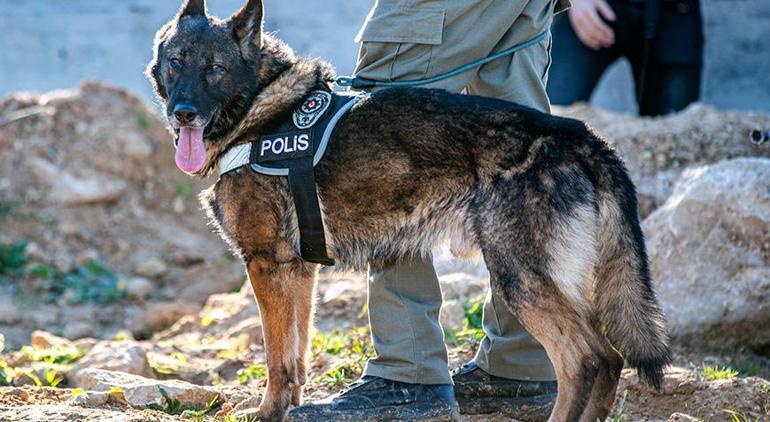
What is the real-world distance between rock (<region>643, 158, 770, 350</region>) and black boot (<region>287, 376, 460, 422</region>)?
1810 millimetres

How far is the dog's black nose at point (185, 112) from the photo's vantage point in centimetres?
384

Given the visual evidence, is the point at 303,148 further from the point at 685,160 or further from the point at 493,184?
the point at 685,160

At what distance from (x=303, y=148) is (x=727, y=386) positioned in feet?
6.46

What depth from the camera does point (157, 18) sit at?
991 centimetres

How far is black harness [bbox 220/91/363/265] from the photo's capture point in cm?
383

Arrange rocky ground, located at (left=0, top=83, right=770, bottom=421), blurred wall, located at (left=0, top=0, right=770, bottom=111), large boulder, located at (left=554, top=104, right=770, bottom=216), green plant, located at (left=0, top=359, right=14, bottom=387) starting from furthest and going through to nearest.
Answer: blurred wall, located at (left=0, top=0, right=770, bottom=111) < large boulder, located at (left=554, top=104, right=770, bottom=216) < green plant, located at (left=0, top=359, right=14, bottom=387) < rocky ground, located at (left=0, top=83, right=770, bottom=421)

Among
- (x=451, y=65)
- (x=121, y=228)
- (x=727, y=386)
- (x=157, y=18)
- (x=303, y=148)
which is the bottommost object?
(x=727, y=386)

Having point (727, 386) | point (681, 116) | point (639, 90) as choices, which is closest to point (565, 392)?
point (727, 386)

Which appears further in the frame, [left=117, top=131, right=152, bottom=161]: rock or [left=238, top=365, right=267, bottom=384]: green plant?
[left=117, top=131, right=152, bottom=161]: rock

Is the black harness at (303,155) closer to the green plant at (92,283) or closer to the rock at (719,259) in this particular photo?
the rock at (719,259)

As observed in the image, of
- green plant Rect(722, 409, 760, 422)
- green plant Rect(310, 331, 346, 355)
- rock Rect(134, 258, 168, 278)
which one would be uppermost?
rock Rect(134, 258, 168, 278)

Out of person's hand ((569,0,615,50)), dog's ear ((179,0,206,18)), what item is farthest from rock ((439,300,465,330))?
person's hand ((569,0,615,50))

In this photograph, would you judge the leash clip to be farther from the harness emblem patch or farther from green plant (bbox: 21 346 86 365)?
green plant (bbox: 21 346 86 365)

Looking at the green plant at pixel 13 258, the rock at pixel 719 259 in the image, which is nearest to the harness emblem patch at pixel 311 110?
the rock at pixel 719 259
